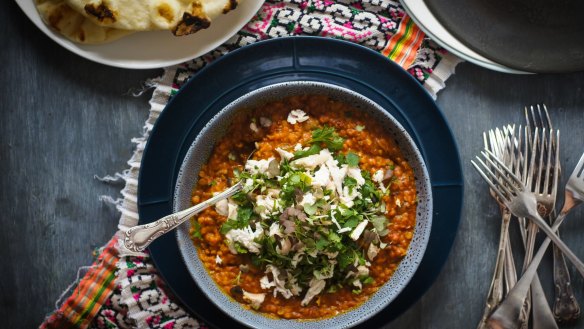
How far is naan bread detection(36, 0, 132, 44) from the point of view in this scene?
1954mm

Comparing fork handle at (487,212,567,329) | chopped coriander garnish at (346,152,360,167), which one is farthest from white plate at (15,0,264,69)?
fork handle at (487,212,567,329)

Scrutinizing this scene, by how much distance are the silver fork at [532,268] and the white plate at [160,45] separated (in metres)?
1.00

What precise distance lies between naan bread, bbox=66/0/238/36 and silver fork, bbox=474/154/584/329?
108cm

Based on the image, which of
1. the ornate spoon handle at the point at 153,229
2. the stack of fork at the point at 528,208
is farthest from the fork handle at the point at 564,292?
the ornate spoon handle at the point at 153,229

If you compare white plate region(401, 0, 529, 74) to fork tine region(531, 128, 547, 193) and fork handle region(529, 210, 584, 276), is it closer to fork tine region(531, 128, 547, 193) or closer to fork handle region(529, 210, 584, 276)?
fork tine region(531, 128, 547, 193)

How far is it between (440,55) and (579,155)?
0.66 meters

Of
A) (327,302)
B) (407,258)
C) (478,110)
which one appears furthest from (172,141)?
(478,110)

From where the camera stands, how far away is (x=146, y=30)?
1.96m

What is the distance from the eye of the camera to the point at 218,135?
1.94m

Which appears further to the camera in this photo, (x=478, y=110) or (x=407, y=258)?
(x=478, y=110)

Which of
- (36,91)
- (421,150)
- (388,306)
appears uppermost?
(36,91)

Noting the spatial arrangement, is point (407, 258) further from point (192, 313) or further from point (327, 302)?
point (192, 313)

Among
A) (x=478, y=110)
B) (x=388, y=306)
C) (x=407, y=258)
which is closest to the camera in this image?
(x=407, y=258)

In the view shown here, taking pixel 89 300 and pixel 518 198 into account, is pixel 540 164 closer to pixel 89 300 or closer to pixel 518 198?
pixel 518 198
